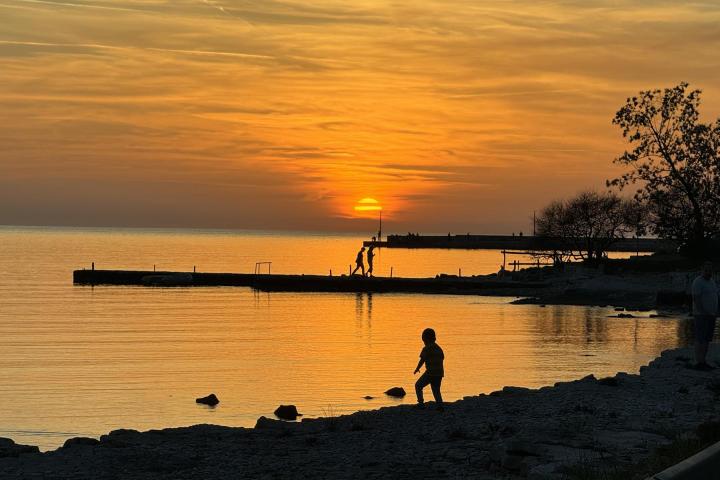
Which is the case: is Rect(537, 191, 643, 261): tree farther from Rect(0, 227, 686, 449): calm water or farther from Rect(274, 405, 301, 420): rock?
Rect(274, 405, 301, 420): rock

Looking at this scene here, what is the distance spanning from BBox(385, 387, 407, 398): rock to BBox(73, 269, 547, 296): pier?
5311 centimetres

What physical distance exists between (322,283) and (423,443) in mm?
72711

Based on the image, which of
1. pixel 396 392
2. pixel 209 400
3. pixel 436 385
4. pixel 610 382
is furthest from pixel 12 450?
pixel 396 392

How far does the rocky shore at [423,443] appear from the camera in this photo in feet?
47.6

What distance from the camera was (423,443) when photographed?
16.7 meters

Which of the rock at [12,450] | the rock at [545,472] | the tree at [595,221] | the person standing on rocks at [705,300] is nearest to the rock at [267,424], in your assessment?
the rock at [12,450]

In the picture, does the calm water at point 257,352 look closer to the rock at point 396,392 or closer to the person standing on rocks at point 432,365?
the rock at point 396,392

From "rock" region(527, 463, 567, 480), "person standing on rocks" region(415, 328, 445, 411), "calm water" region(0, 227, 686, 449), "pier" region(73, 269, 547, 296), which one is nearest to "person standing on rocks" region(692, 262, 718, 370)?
"person standing on rocks" region(415, 328, 445, 411)

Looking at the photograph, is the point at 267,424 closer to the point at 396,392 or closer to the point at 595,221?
the point at 396,392

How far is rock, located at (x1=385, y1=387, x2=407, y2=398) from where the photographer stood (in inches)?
1161

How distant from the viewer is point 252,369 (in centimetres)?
3856

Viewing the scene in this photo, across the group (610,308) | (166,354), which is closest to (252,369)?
(166,354)

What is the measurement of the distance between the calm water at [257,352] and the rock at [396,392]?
1.17 ft

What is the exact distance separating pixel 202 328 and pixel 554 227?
71.9m
